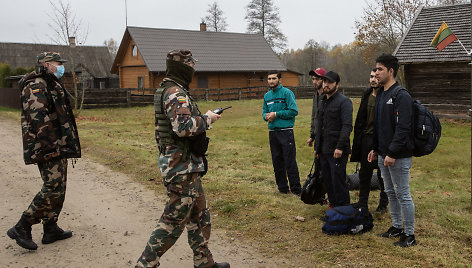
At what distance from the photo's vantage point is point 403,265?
4090mm

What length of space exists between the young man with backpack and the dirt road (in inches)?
63.1

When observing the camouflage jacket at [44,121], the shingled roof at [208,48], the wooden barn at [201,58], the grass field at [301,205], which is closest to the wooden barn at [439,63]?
the grass field at [301,205]

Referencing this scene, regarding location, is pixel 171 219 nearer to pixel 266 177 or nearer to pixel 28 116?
pixel 28 116

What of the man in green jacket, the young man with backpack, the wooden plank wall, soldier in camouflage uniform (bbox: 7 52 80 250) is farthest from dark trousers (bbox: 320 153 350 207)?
the wooden plank wall

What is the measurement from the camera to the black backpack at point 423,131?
4.39m

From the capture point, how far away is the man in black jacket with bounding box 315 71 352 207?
5.27 metres

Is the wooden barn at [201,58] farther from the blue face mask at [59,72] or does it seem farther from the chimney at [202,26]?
the blue face mask at [59,72]

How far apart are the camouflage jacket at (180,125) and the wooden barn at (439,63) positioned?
1702 centimetres

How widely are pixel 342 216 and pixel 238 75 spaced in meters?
33.3

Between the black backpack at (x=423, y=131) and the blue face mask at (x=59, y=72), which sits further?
the blue face mask at (x=59, y=72)

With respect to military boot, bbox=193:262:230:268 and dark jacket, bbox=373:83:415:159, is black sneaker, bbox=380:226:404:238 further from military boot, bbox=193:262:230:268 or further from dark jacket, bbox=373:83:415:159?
military boot, bbox=193:262:230:268

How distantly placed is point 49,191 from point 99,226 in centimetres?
106

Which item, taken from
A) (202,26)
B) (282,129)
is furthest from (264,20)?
(282,129)

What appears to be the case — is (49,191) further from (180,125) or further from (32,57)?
(32,57)
